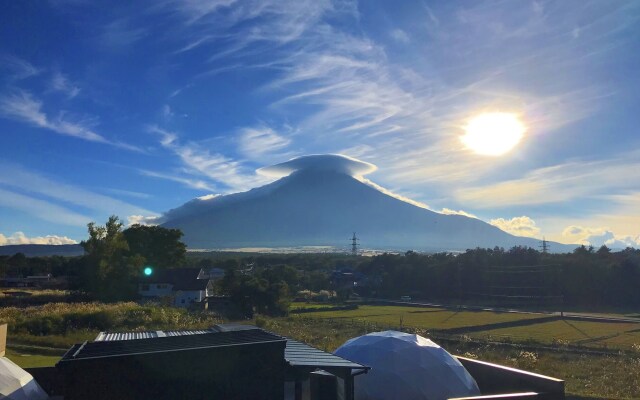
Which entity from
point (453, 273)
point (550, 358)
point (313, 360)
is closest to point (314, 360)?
point (313, 360)

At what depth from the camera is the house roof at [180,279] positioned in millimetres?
48969

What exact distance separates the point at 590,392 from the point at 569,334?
1908 centimetres

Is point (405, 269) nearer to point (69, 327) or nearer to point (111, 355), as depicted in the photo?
point (69, 327)

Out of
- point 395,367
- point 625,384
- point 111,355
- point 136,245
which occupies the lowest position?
point 625,384

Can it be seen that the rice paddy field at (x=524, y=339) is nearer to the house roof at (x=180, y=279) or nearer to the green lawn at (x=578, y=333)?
the green lawn at (x=578, y=333)

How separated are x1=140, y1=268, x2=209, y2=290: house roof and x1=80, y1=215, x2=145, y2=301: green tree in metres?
3.83

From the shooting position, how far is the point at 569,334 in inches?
1421

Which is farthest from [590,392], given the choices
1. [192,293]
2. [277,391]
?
[192,293]

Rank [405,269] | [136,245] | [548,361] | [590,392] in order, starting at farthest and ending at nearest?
[405,269], [136,245], [548,361], [590,392]

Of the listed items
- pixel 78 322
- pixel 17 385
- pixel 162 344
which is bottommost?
pixel 17 385

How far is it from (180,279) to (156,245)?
1205 cm

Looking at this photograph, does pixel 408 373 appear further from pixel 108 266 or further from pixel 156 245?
pixel 156 245

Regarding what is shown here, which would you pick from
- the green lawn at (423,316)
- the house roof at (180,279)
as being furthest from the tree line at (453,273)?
the green lawn at (423,316)

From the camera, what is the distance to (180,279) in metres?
50.0
